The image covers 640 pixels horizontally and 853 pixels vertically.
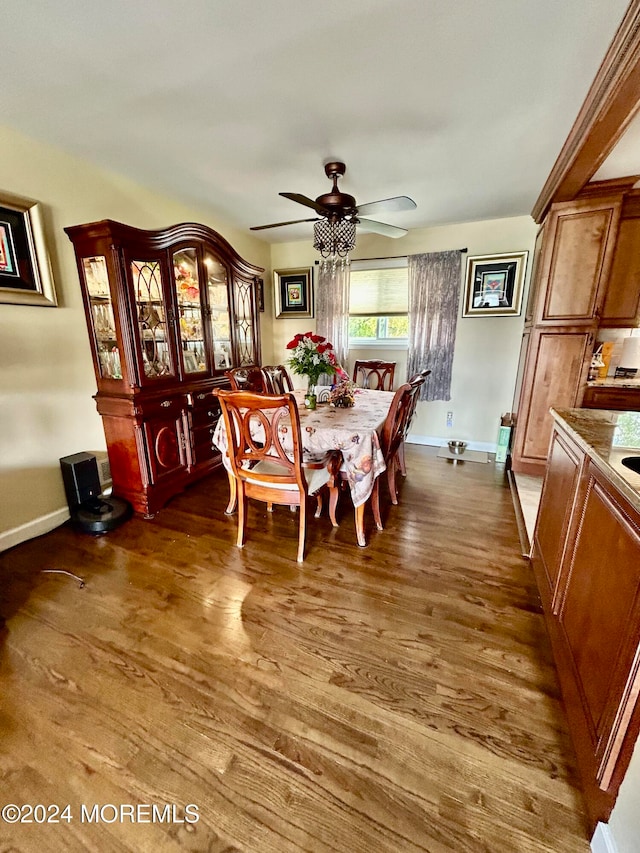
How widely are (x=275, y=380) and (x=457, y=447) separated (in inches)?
87.6

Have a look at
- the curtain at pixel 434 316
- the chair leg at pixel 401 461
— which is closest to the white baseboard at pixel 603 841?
the chair leg at pixel 401 461

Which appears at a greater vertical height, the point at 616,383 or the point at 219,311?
the point at 219,311

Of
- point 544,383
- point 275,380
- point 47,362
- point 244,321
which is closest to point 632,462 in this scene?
point 544,383

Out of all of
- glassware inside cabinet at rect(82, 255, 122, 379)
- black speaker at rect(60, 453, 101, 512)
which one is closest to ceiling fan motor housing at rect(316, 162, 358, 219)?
glassware inside cabinet at rect(82, 255, 122, 379)

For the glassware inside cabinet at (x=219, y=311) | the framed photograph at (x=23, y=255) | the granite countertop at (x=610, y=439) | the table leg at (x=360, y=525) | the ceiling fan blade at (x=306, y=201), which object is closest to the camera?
the granite countertop at (x=610, y=439)

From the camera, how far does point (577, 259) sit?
2.78 meters

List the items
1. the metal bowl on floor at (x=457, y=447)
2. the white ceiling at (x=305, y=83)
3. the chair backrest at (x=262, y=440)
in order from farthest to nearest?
the metal bowl on floor at (x=457, y=447), the chair backrest at (x=262, y=440), the white ceiling at (x=305, y=83)

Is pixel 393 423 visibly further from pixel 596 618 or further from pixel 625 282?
pixel 625 282

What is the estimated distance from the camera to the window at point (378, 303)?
408 cm

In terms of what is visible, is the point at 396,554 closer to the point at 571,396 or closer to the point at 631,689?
the point at 631,689

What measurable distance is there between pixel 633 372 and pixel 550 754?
3.27 m

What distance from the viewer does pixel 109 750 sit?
1.17m

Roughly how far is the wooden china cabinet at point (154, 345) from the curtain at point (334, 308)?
4.34 ft

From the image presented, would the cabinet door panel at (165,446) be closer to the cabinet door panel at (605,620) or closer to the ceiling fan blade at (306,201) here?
the ceiling fan blade at (306,201)
